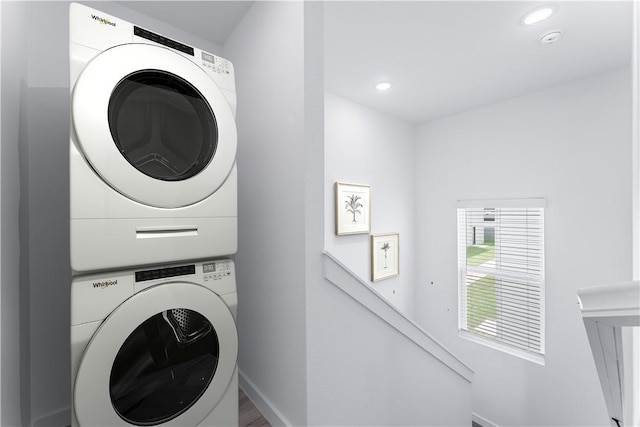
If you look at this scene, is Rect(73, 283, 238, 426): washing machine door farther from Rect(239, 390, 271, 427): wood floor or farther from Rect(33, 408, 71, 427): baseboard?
Rect(33, 408, 71, 427): baseboard

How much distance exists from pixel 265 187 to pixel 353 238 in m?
1.71

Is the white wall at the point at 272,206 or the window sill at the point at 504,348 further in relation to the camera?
the window sill at the point at 504,348

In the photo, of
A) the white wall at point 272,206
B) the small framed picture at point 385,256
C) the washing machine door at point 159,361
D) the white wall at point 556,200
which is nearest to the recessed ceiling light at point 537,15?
the white wall at point 556,200

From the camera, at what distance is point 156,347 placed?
83 cm

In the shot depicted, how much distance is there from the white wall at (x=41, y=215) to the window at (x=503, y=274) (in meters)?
3.39

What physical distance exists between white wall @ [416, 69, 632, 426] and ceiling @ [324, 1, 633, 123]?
0.29 metres

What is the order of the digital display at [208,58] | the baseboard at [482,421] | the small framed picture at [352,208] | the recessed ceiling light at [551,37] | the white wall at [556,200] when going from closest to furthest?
the digital display at [208,58] → the recessed ceiling light at [551,37] → the white wall at [556,200] → the small framed picture at [352,208] → the baseboard at [482,421]

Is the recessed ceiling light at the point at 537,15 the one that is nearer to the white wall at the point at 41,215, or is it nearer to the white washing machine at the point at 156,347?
the white washing machine at the point at 156,347

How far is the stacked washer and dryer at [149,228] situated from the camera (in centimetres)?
71

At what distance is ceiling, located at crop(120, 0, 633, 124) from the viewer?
1.48m

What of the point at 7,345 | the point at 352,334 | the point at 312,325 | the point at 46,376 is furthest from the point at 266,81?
the point at 46,376

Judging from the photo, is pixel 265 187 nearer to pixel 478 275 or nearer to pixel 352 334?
pixel 352 334

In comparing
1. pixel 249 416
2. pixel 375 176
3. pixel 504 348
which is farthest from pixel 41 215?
pixel 504 348

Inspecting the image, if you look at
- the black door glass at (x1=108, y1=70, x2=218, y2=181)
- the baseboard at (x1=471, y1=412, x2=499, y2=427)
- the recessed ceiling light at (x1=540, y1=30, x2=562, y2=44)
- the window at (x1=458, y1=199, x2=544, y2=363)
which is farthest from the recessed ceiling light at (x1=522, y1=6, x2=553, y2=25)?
the baseboard at (x1=471, y1=412, x2=499, y2=427)
